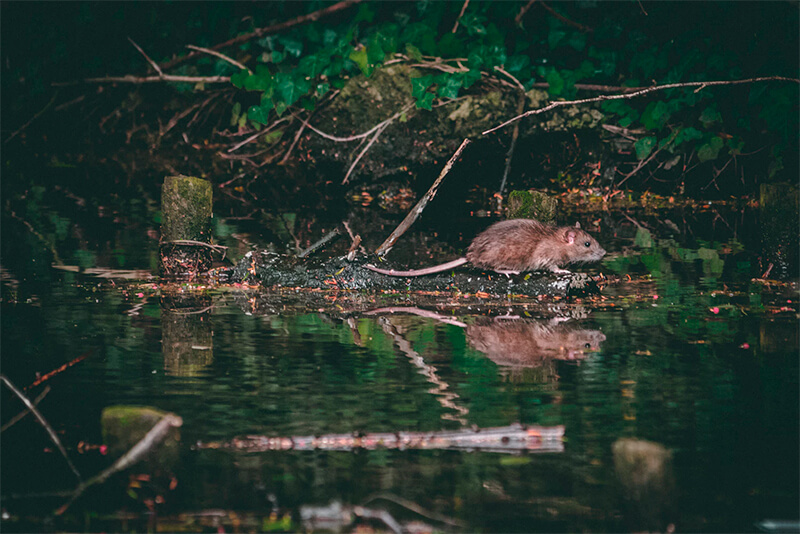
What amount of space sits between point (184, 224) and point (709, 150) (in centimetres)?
800

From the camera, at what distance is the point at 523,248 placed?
857 cm

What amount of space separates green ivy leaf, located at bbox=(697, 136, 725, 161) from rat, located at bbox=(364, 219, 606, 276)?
5918mm

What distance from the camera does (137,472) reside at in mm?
4430

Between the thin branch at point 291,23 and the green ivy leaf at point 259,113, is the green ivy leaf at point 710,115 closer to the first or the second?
the thin branch at point 291,23

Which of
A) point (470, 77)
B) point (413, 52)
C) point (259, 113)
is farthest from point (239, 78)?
point (470, 77)

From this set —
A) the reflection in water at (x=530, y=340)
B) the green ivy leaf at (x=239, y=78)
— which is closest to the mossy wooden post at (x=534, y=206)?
the reflection in water at (x=530, y=340)

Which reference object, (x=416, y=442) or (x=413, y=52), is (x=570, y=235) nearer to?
(x=416, y=442)

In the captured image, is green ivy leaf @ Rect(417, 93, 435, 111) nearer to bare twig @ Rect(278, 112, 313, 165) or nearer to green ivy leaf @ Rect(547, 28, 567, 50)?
bare twig @ Rect(278, 112, 313, 165)

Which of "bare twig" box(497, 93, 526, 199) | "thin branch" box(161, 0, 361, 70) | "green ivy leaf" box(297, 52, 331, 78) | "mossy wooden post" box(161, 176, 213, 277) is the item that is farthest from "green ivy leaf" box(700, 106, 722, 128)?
"mossy wooden post" box(161, 176, 213, 277)

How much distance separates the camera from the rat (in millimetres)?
8523

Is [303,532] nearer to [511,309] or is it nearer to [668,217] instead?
[511,309]

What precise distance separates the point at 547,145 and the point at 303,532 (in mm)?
11797

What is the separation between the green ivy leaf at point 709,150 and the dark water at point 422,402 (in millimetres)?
5650

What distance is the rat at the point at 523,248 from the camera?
28.0 feet
